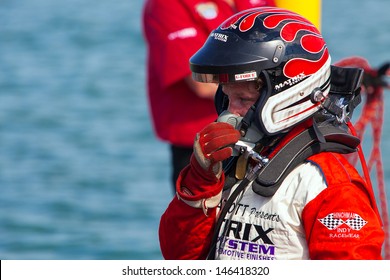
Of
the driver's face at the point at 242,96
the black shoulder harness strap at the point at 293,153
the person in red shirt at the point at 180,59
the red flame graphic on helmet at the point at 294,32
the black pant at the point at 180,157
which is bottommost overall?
the black pant at the point at 180,157

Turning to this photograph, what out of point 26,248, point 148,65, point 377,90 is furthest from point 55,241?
point 377,90

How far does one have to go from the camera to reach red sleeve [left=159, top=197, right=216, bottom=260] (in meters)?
2.94

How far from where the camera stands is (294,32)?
114 inches

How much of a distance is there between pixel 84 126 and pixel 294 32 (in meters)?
9.38

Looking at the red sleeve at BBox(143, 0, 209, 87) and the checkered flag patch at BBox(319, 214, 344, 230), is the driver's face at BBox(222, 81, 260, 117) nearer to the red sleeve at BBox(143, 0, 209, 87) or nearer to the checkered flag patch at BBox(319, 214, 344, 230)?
the checkered flag patch at BBox(319, 214, 344, 230)

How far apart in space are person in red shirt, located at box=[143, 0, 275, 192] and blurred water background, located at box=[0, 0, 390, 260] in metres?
3.04

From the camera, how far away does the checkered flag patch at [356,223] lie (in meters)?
2.68

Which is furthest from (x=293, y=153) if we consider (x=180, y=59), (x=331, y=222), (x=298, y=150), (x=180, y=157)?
(x=180, y=157)

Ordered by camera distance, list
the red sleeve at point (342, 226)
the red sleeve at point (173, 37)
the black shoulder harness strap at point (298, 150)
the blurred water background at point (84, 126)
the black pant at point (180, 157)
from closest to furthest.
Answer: the red sleeve at point (342, 226), the black shoulder harness strap at point (298, 150), the red sleeve at point (173, 37), the black pant at point (180, 157), the blurred water background at point (84, 126)

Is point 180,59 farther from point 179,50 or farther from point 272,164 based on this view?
point 272,164

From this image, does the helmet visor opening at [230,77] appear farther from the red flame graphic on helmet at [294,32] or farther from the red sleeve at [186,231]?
the red sleeve at [186,231]

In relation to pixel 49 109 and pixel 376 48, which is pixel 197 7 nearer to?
pixel 49 109

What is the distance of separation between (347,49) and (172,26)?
1020 cm

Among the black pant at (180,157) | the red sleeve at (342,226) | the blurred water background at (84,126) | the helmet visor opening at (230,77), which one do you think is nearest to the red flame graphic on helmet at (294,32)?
the helmet visor opening at (230,77)
